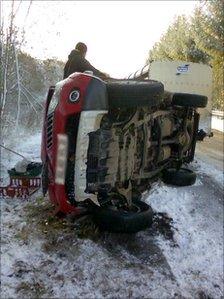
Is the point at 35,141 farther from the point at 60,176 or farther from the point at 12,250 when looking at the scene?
the point at 60,176

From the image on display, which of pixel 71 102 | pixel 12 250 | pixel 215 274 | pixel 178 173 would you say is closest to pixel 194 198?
pixel 178 173

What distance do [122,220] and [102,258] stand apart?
645 mm

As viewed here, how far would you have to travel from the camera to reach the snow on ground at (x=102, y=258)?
4219 mm

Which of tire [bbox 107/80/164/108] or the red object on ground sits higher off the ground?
tire [bbox 107/80/164/108]

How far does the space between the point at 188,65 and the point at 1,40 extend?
175 inches

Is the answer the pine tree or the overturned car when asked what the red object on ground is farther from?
the pine tree

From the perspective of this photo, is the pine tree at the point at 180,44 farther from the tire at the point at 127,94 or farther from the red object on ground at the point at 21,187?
the tire at the point at 127,94

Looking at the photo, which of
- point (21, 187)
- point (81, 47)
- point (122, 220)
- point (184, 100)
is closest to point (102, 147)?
point (122, 220)

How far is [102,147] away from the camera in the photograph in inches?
157

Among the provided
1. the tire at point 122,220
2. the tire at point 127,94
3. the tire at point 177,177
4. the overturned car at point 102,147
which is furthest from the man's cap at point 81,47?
the tire at point 122,220

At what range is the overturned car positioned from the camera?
3.86 metres

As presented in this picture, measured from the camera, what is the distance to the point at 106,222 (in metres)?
4.46

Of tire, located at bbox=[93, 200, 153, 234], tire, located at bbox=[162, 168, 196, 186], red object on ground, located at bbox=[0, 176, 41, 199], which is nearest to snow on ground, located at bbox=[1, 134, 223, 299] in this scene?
red object on ground, located at bbox=[0, 176, 41, 199]

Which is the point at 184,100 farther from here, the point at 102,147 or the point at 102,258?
the point at 102,258
